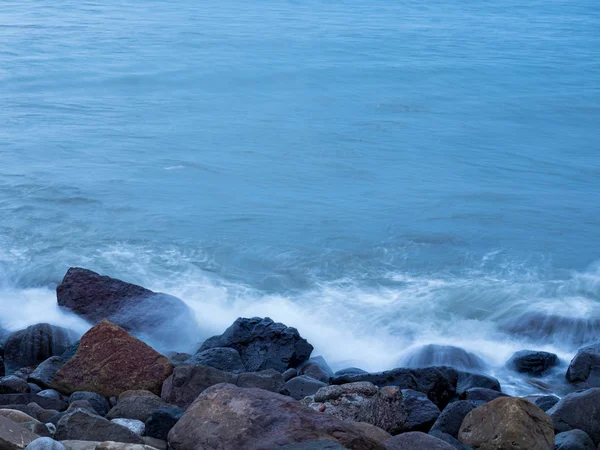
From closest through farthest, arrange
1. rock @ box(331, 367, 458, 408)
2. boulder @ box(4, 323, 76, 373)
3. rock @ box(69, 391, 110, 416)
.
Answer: rock @ box(69, 391, 110, 416)
rock @ box(331, 367, 458, 408)
boulder @ box(4, 323, 76, 373)

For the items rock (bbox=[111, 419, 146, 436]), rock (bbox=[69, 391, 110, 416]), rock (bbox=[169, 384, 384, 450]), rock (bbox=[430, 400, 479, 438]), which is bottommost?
rock (bbox=[69, 391, 110, 416])

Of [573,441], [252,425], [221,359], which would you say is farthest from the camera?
[221,359]

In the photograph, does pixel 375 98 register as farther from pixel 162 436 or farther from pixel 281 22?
pixel 162 436

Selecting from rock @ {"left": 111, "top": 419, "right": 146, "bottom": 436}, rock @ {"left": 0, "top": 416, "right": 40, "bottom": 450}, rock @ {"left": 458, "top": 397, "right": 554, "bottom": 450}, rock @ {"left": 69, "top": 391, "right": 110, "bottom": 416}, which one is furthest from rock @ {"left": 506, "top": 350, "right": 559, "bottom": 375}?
rock @ {"left": 0, "top": 416, "right": 40, "bottom": 450}

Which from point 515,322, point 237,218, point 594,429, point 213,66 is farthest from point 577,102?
point 594,429

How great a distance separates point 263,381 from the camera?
764 cm

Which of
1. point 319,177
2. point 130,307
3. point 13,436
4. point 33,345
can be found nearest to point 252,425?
point 13,436

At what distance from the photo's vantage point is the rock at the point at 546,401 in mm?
8189

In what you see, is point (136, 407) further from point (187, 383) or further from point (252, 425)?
point (252, 425)

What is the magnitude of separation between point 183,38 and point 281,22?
4905 mm

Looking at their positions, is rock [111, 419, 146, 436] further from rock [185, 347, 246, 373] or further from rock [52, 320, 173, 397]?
rock [185, 347, 246, 373]

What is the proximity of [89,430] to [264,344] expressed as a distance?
363cm

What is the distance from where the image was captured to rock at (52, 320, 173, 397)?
7742mm

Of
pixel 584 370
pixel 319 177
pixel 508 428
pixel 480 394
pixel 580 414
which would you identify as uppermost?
pixel 508 428
